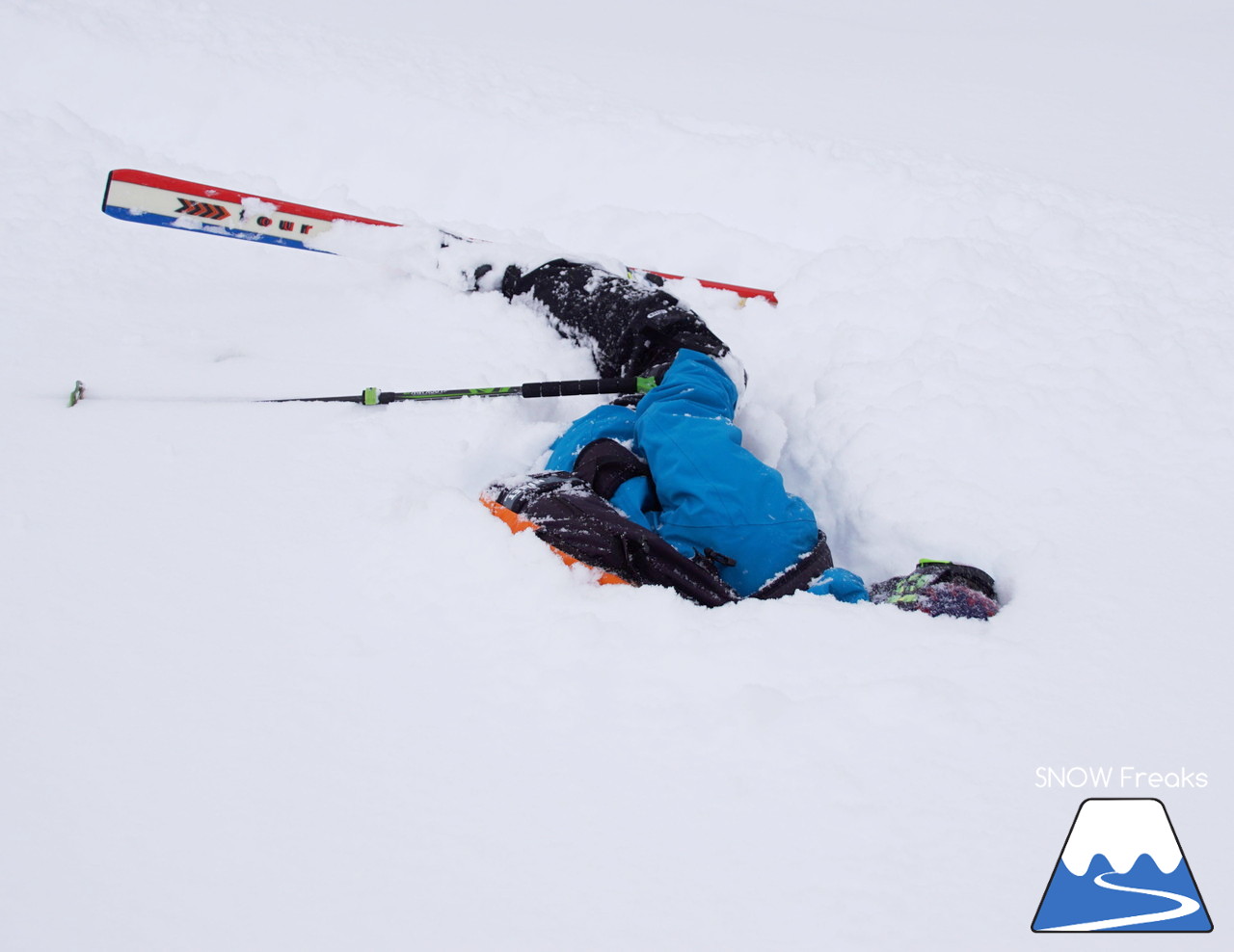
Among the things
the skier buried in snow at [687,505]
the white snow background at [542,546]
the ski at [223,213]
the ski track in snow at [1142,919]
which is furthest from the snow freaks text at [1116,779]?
the ski at [223,213]

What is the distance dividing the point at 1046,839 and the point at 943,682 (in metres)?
0.31

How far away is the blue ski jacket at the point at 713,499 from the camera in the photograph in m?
2.09

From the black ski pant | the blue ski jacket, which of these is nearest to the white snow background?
the black ski pant

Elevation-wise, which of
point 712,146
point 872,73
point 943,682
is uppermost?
point 872,73

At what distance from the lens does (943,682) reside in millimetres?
1522

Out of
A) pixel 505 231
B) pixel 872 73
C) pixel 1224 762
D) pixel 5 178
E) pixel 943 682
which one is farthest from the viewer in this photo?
pixel 872 73

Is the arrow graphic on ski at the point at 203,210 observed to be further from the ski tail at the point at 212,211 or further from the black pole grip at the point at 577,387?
the black pole grip at the point at 577,387

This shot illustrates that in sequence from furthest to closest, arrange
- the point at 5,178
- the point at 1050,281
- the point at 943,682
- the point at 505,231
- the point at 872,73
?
the point at 872,73, the point at 505,231, the point at 5,178, the point at 1050,281, the point at 943,682

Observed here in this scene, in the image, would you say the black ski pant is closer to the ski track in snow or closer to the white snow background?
the white snow background

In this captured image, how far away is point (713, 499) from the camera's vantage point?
2.11m

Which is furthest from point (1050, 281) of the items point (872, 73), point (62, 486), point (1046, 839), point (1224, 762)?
point (872, 73)

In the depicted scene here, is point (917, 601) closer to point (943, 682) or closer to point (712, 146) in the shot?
point (943, 682)

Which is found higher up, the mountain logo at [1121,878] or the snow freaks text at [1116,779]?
the snow freaks text at [1116,779]

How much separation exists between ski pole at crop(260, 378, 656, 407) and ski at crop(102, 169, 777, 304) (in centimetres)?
72
